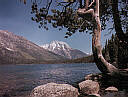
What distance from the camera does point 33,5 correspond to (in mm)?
9656

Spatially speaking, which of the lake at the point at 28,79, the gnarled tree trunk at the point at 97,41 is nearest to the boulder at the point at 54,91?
the gnarled tree trunk at the point at 97,41

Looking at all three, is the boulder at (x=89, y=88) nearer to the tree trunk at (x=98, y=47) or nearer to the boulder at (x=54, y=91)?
the boulder at (x=54, y=91)

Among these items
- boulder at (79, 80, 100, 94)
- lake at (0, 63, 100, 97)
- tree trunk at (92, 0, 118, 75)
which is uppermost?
tree trunk at (92, 0, 118, 75)

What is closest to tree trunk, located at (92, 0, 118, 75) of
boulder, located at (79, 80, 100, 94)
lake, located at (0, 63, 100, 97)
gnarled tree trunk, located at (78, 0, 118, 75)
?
gnarled tree trunk, located at (78, 0, 118, 75)

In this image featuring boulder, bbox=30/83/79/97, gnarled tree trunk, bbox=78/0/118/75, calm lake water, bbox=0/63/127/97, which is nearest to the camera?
gnarled tree trunk, bbox=78/0/118/75

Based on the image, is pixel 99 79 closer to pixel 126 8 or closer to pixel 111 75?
pixel 111 75

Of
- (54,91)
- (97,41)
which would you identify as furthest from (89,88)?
(97,41)

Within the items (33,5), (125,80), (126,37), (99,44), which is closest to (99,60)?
→ (99,44)

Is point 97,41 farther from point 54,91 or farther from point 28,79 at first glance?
point 28,79

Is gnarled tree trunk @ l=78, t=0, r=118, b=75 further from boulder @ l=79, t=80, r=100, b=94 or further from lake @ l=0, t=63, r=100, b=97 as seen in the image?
lake @ l=0, t=63, r=100, b=97

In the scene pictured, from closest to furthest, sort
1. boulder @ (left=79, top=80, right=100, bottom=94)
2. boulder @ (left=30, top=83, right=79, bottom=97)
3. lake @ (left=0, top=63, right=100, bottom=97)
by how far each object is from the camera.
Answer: boulder @ (left=30, top=83, right=79, bottom=97), boulder @ (left=79, top=80, right=100, bottom=94), lake @ (left=0, top=63, right=100, bottom=97)

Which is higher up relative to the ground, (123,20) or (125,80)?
(123,20)

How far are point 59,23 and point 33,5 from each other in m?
3.62

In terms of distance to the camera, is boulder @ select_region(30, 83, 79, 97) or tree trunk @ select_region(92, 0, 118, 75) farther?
boulder @ select_region(30, 83, 79, 97)
